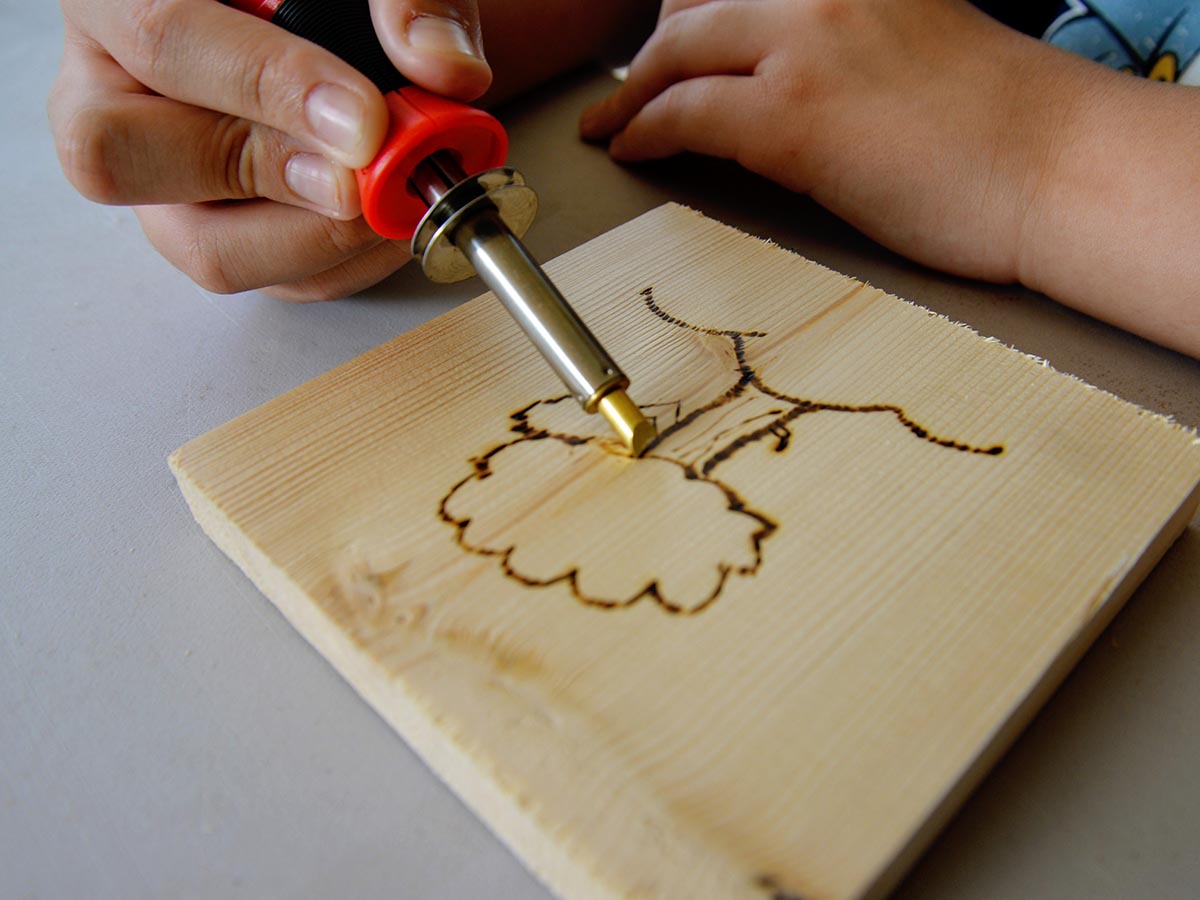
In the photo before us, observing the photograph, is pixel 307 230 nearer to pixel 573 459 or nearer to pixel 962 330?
pixel 573 459

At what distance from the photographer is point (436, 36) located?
497mm

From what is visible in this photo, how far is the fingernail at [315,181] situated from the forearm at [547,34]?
409 millimetres

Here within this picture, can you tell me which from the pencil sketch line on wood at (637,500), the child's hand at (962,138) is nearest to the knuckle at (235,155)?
the pencil sketch line on wood at (637,500)

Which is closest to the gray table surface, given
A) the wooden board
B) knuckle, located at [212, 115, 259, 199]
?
the wooden board

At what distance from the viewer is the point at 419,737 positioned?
42cm

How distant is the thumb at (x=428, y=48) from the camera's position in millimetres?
492

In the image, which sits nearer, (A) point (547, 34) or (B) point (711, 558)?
(B) point (711, 558)

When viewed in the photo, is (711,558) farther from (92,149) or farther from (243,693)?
(92,149)

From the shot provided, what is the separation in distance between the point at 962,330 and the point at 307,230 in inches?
17.6

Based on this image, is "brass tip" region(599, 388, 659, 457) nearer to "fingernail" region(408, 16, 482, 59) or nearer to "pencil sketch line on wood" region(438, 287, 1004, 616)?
"pencil sketch line on wood" region(438, 287, 1004, 616)

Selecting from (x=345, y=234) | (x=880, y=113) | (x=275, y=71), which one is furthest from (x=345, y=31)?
(x=880, y=113)

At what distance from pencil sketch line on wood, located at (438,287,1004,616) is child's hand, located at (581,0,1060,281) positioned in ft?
0.84

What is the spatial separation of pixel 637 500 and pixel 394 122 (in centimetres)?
24

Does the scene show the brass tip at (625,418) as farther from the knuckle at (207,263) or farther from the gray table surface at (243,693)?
the knuckle at (207,263)
